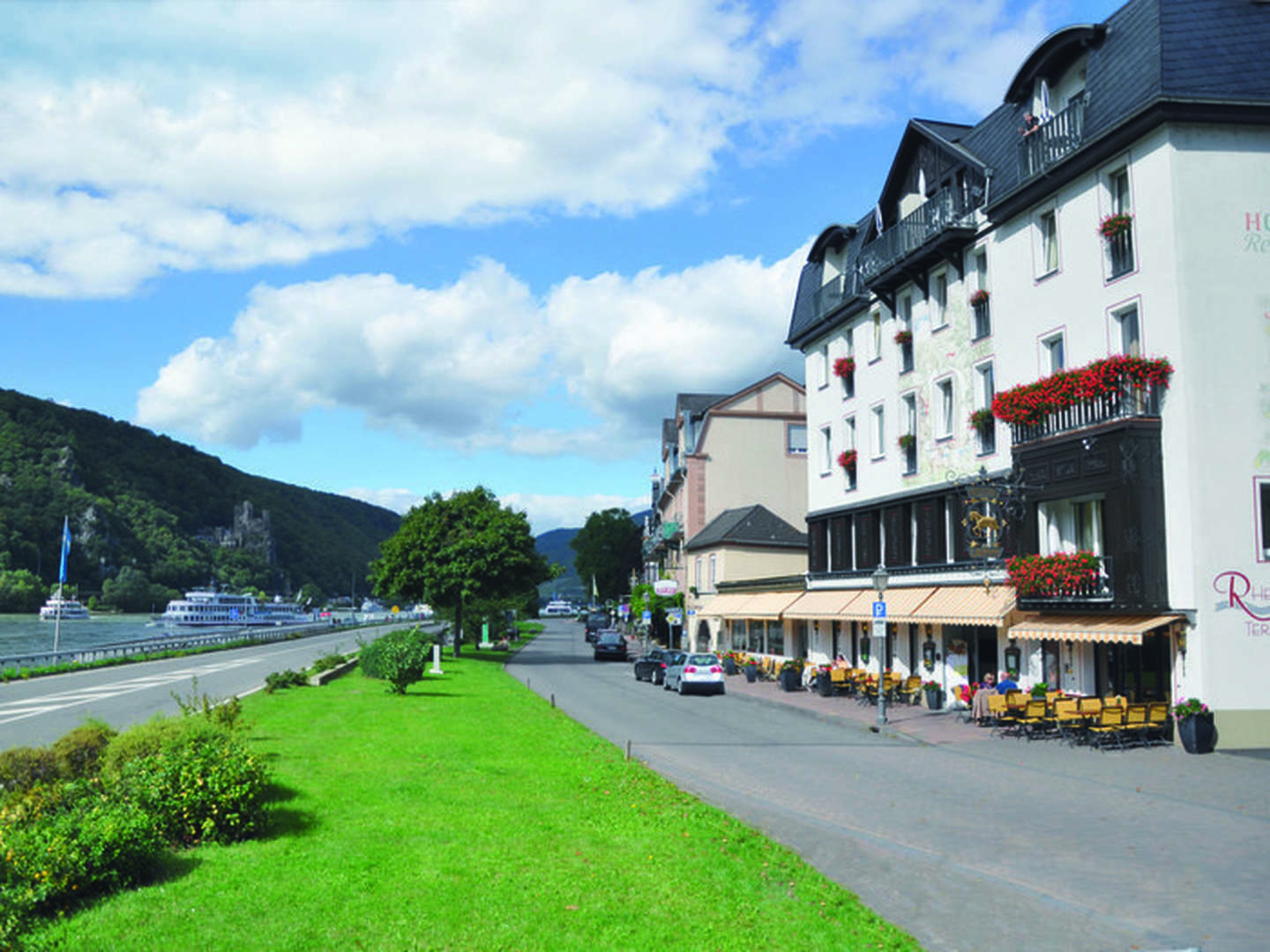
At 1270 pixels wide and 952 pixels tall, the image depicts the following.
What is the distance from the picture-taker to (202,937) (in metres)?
7.35

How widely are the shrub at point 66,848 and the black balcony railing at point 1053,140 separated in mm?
23067

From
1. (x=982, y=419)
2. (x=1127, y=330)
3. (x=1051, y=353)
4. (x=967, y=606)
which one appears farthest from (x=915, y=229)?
(x=967, y=606)

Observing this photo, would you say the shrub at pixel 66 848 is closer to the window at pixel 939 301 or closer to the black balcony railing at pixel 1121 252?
the black balcony railing at pixel 1121 252

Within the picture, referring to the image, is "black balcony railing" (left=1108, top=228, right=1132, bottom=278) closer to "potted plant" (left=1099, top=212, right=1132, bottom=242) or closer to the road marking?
"potted plant" (left=1099, top=212, right=1132, bottom=242)

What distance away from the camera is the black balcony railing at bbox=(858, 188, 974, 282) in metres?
29.7

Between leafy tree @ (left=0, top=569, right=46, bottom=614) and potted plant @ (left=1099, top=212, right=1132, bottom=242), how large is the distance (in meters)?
148

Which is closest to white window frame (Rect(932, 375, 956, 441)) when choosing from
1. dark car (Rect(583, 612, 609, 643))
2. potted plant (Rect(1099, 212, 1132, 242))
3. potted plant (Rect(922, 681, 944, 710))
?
potted plant (Rect(922, 681, 944, 710))

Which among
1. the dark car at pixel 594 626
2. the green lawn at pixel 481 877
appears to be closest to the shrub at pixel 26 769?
the green lawn at pixel 481 877

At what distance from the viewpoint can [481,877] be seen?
908cm

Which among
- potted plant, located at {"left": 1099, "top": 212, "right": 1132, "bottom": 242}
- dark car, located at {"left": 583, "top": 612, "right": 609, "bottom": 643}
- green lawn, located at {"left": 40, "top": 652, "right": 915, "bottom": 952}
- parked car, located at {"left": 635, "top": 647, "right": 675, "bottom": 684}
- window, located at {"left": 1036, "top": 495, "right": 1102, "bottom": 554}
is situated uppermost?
potted plant, located at {"left": 1099, "top": 212, "right": 1132, "bottom": 242}

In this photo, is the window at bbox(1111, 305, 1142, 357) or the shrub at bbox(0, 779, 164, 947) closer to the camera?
the shrub at bbox(0, 779, 164, 947)

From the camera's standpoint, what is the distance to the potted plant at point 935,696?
29750 millimetres

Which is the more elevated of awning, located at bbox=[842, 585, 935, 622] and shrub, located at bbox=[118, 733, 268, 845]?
awning, located at bbox=[842, 585, 935, 622]

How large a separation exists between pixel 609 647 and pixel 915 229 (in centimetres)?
3481
